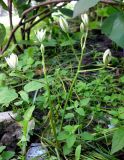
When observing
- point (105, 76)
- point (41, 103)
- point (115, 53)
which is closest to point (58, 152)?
point (41, 103)

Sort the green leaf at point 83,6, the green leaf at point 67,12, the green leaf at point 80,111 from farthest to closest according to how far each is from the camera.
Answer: the green leaf at point 67,12, the green leaf at point 80,111, the green leaf at point 83,6

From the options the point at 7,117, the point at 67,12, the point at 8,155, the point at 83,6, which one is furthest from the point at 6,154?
the point at 67,12

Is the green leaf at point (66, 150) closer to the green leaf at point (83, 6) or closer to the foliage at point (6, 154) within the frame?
the foliage at point (6, 154)

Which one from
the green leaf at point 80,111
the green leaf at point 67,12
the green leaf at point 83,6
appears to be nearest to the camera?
the green leaf at point 83,6

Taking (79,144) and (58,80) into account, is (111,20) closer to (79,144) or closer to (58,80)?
(58,80)

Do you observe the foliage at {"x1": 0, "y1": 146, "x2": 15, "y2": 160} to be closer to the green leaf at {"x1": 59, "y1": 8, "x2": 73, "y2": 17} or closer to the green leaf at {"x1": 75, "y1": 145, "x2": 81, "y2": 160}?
the green leaf at {"x1": 75, "y1": 145, "x2": 81, "y2": 160}

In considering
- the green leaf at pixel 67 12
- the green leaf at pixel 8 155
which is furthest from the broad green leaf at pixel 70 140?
the green leaf at pixel 67 12
